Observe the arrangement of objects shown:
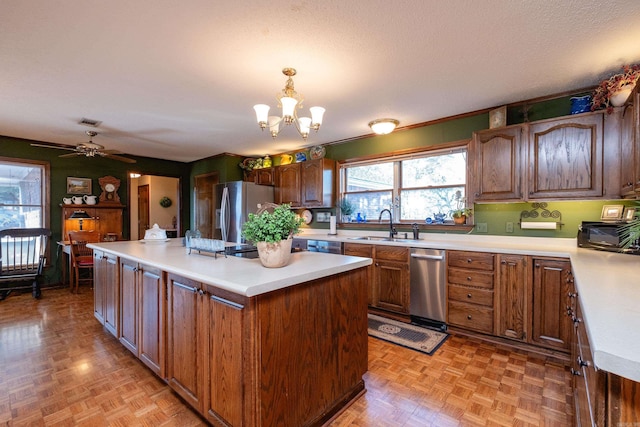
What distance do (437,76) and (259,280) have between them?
2.24 meters

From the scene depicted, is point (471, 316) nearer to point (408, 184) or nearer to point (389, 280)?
point (389, 280)

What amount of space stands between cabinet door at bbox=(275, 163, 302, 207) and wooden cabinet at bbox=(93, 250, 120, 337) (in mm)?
2619

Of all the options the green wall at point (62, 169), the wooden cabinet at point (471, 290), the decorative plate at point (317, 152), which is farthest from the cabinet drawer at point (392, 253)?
the green wall at point (62, 169)

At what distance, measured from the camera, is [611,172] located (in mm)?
2287

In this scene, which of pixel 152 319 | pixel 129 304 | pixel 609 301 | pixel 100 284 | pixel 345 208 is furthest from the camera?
pixel 345 208

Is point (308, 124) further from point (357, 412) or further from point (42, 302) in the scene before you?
point (42, 302)

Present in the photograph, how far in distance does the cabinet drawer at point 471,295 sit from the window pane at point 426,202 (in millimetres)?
994

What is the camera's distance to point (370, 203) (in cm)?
422

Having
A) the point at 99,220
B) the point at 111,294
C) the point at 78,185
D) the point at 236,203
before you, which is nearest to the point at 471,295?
the point at 111,294

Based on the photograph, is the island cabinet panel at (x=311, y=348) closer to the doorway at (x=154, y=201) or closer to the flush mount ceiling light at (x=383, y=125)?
the flush mount ceiling light at (x=383, y=125)

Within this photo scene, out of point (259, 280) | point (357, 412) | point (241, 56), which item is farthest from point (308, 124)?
point (357, 412)

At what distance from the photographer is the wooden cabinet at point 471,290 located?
2646mm

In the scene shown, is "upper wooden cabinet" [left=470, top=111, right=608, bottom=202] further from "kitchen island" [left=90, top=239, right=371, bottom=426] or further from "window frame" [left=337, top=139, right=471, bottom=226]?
"kitchen island" [left=90, top=239, right=371, bottom=426]

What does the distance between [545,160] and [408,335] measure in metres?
2.08
